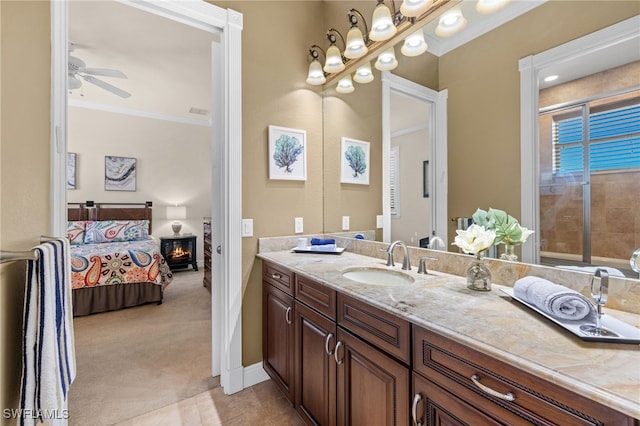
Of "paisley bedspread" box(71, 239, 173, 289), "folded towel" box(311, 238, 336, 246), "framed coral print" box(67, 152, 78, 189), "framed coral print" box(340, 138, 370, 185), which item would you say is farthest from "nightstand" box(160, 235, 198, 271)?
"framed coral print" box(340, 138, 370, 185)

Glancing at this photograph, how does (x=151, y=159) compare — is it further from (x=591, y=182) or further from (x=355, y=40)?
(x=591, y=182)

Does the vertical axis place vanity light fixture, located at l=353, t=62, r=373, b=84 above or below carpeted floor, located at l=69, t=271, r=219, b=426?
above

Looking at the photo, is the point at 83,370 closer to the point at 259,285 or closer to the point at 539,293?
the point at 259,285

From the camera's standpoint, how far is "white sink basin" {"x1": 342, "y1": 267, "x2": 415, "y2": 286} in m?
1.52

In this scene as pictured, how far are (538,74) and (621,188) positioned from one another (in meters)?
0.56

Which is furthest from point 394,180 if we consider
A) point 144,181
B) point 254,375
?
point 144,181

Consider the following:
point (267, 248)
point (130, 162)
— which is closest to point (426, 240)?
point (267, 248)

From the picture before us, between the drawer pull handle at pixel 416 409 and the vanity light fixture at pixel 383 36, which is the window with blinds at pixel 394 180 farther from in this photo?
the drawer pull handle at pixel 416 409

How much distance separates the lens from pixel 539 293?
882 mm

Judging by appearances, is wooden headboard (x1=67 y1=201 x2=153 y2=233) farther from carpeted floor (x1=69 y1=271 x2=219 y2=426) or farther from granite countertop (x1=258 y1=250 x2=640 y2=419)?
granite countertop (x1=258 y1=250 x2=640 y2=419)

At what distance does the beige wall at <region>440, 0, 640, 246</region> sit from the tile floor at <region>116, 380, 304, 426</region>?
58.1 inches

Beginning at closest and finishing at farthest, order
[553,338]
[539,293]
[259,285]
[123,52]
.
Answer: [553,338] → [539,293] → [259,285] → [123,52]

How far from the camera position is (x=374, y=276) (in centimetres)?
160

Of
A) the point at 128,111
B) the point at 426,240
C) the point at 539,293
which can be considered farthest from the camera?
the point at 128,111
